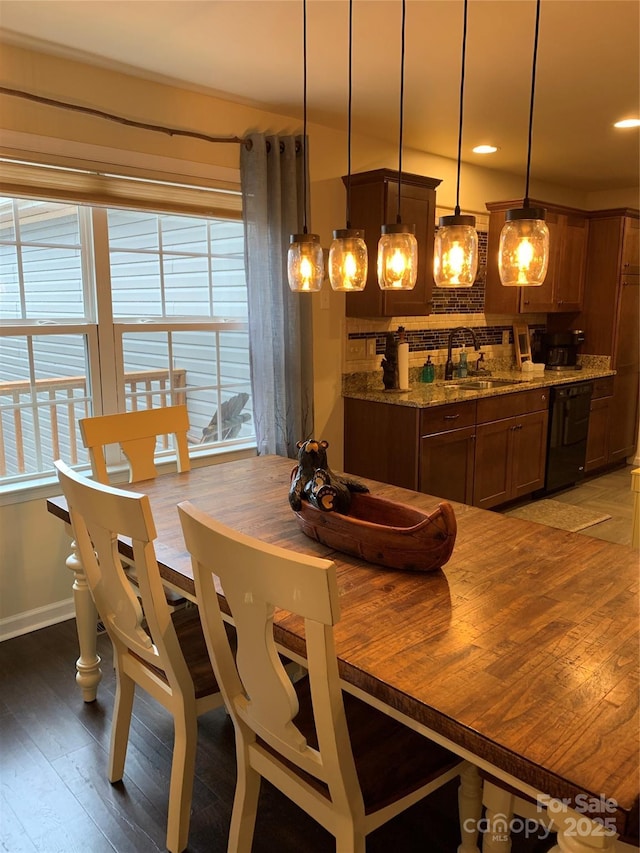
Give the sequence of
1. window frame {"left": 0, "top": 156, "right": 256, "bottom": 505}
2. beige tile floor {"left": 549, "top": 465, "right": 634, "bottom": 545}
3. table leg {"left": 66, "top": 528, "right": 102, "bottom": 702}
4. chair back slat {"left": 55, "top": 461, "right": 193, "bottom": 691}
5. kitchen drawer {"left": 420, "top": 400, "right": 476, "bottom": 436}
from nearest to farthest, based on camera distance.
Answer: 1. chair back slat {"left": 55, "top": 461, "right": 193, "bottom": 691}
2. table leg {"left": 66, "top": 528, "right": 102, "bottom": 702}
3. window frame {"left": 0, "top": 156, "right": 256, "bottom": 505}
4. kitchen drawer {"left": 420, "top": 400, "right": 476, "bottom": 436}
5. beige tile floor {"left": 549, "top": 465, "right": 634, "bottom": 545}

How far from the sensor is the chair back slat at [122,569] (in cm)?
147

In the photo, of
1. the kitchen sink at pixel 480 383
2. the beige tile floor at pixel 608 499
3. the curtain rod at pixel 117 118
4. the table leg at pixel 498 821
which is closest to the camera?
the table leg at pixel 498 821

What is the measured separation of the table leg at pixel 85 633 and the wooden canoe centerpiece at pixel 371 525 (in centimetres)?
93

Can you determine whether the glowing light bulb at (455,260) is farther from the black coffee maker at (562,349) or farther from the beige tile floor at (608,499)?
the black coffee maker at (562,349)

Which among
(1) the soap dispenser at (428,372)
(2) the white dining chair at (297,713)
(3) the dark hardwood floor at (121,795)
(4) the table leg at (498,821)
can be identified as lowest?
(3) the dark hardwood floor at (121,795)

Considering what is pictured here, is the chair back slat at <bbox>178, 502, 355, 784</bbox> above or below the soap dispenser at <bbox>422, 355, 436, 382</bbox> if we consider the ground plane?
below

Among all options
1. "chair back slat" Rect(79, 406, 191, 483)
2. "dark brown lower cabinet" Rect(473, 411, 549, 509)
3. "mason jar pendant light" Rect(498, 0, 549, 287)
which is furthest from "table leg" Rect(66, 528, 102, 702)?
"dark brown lower cabinet" Rect(473, 411, 549, 509)

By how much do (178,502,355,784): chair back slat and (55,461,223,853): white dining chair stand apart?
0.63 ft

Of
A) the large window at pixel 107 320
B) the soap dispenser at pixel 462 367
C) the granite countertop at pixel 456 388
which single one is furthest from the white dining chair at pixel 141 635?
the soap dispenser at pixel 462 367

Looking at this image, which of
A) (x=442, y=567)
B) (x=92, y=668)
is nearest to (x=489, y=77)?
(x=442, y=567)

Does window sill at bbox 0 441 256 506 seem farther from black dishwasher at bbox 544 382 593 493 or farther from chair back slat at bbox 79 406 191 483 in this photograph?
black dishwasher at bbox 544 382 593 493

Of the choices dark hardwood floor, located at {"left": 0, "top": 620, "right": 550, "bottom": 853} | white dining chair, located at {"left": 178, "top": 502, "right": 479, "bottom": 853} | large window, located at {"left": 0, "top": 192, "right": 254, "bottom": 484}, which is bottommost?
dark hardwood floor, located at {"left": 0, "top": 620, "right": 550, "bottom": 853}

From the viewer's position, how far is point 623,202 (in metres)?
5.86

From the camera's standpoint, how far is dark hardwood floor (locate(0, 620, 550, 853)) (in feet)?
5.59
